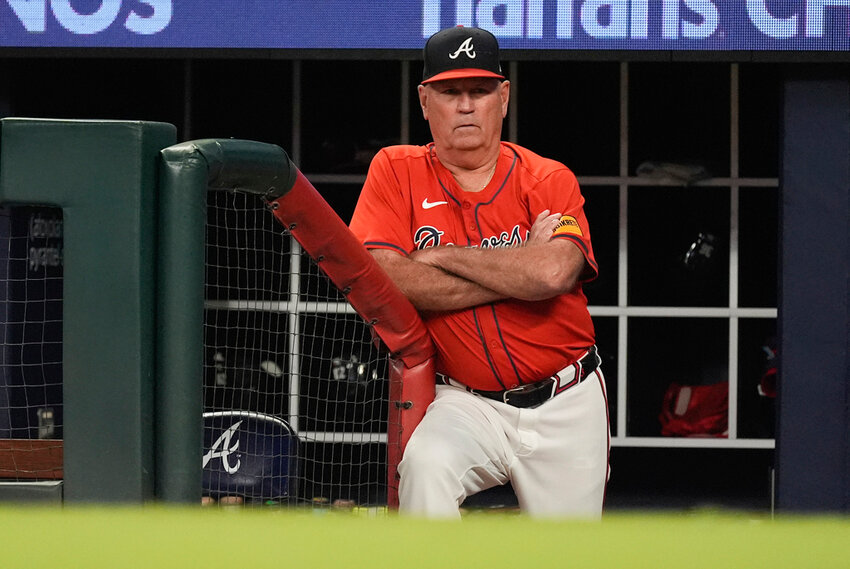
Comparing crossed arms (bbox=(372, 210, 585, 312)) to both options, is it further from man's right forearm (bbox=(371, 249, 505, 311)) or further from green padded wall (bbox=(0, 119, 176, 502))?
green padded wall (bbox=(0, 119, 176, 502))

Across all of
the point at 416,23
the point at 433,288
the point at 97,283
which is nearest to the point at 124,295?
the point at 97,283

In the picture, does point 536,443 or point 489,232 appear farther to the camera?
point 489,232

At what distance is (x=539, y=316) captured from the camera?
9.95 ft

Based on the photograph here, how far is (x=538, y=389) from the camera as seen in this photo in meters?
2.98

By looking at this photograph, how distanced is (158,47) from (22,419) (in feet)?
6.82

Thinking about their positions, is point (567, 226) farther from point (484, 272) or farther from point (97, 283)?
point (97, 283)

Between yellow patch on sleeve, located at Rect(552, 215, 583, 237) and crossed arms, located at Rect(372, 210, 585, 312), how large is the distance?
0.07ft

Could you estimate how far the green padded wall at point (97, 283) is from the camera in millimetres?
1396

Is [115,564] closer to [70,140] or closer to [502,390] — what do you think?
[70,140]

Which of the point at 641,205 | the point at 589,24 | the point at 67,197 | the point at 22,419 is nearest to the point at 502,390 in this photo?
the point at 67,197

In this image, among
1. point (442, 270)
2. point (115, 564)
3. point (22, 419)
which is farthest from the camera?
point (22, 419)

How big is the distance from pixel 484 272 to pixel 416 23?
6.51 ft

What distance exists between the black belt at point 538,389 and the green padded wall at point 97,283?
5.51 ft

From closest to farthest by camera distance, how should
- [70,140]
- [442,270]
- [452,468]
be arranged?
[70,140]
[452,468]
[442,270]
